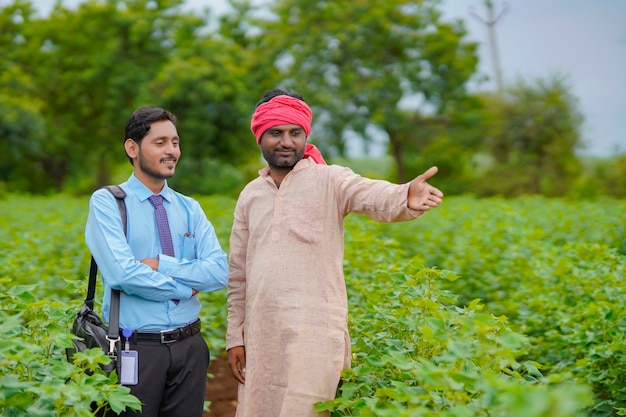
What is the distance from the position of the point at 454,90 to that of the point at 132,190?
112 feet

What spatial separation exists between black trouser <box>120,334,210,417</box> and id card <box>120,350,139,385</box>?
3 centimetres

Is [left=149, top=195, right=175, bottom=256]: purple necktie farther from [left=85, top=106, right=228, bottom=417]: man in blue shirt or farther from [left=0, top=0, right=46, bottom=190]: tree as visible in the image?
[left=0, top=0, right=46, bottom=190]: tree

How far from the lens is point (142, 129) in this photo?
10.2 ft

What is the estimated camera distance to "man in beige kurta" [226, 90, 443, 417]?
116 inches

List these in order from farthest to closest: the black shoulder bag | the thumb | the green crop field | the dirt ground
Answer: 1. the dirt ground
2. the black shoulder bag
3. the thumb
4. the green crop field

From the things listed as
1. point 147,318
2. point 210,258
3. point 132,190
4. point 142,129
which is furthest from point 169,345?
point 142,129

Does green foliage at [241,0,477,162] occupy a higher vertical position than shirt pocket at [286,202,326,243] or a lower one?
higher

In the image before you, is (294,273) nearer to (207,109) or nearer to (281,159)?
(281,159)

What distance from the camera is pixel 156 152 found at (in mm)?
3131

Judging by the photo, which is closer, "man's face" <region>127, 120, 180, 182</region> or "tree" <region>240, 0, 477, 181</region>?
"man's face" <region>127, 120, 180, 182</region>

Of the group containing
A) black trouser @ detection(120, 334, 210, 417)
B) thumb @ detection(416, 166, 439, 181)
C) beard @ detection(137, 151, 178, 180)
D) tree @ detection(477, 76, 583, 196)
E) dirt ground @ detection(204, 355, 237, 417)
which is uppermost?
tree @ detection(477, 76, 583, 196)

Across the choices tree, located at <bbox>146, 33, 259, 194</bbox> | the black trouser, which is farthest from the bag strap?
tree, located at <bbox>146, 33, 259, 194</bbox>

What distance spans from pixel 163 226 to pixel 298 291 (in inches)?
24.9

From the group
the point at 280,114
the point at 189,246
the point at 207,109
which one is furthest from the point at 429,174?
the point at 207,109
